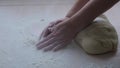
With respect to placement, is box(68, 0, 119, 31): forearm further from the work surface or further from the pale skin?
the work surface

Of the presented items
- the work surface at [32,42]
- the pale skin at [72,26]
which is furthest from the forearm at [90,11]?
the work surface at [32,42]

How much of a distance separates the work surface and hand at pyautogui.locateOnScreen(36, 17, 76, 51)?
24 millimetres

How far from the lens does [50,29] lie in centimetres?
103

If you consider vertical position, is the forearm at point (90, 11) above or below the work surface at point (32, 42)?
above

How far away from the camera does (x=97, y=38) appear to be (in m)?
0.95

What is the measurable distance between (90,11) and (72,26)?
0.09 metres

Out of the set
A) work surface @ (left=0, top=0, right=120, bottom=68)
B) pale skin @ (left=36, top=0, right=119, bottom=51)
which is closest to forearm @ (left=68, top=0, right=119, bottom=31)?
pale skin @ (left=36, top=0, right=119, bottom=51)

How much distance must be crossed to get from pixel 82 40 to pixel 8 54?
0.30 metres

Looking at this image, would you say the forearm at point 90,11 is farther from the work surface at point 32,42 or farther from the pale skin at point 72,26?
the work surface at point 32,42

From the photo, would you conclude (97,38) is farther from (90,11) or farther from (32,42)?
(32,42)

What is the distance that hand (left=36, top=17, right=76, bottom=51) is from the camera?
96 centimetres

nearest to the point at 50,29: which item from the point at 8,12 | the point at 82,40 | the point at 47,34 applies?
the point at 47,34

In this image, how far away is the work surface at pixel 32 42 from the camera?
0.91m

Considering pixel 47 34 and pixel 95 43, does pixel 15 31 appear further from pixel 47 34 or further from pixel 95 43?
pixel 95 43
